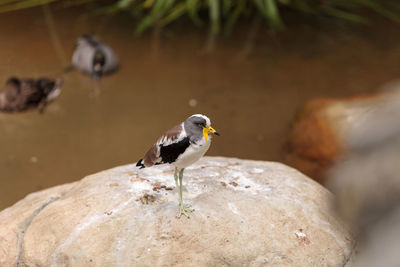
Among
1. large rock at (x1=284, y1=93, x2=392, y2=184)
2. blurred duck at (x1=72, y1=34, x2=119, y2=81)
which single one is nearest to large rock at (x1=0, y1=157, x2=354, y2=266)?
large rock at (x1=284, y1=93, x2=392, y2=184)

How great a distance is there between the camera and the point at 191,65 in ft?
18.9

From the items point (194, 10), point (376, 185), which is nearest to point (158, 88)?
point (194, 10)

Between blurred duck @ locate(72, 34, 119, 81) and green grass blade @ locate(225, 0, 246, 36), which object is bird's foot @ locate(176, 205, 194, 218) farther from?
green grass blade @ locate(225, 0, 246, 36)

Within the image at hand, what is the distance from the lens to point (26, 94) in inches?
193

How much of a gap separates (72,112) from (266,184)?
2705 millimetres

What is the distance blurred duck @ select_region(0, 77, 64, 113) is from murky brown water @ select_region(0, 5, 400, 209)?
103 mm

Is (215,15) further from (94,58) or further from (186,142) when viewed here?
(186,142)

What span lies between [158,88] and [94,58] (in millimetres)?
833

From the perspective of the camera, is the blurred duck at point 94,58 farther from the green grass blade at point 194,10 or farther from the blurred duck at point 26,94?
the green grass blade at point 194,10

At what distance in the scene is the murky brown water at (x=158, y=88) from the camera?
4.44 meters

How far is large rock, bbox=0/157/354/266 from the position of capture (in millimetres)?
2551

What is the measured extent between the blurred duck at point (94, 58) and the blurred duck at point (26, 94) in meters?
0.56

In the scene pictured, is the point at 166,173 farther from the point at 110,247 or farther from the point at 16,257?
the point at 16,257

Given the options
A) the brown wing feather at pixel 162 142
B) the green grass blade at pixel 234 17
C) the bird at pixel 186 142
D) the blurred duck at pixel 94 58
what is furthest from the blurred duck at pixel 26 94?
the bird at pixel 186 142
